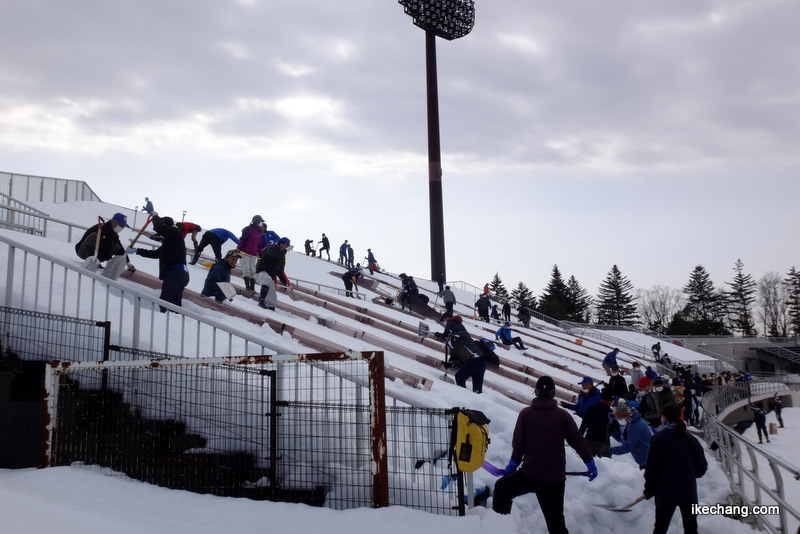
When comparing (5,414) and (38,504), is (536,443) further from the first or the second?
(5,414)

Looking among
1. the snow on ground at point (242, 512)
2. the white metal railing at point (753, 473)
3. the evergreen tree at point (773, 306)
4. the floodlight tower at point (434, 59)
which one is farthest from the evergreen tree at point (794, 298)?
the snow on ground at point (242, 512)

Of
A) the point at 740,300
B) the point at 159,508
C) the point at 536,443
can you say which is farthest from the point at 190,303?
the point at 740,300

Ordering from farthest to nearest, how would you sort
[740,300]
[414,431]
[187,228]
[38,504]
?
[740,300], [187,228], [414,431], [38,504]

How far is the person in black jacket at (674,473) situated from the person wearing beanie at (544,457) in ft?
2.29

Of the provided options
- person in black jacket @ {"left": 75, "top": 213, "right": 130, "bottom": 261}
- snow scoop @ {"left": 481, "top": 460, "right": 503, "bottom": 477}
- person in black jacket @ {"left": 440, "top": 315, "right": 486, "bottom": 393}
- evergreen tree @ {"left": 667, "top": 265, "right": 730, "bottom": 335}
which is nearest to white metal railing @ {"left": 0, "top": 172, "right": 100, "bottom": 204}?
person in black jacket @ {"left": 75, "top": 213, "right": 130, "bottom": 261}

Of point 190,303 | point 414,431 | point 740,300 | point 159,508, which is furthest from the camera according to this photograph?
point 740,300

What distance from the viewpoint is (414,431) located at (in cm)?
673

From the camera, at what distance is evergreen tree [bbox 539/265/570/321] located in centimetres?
9175

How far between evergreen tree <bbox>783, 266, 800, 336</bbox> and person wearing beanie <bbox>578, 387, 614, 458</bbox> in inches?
3724

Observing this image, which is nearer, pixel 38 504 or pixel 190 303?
pixel 38 504

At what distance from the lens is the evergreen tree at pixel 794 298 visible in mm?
91750

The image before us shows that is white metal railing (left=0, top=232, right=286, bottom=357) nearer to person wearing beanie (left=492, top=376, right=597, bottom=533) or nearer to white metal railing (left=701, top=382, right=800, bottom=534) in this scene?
person wearing beanie (left=492, top=376, right=597, bottom=533)

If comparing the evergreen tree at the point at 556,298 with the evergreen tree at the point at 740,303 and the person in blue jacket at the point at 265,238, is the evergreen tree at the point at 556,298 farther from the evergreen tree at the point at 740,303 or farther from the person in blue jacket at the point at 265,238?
the person in blue jacket at the point at 265,238

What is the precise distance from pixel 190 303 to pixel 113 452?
5.57m
